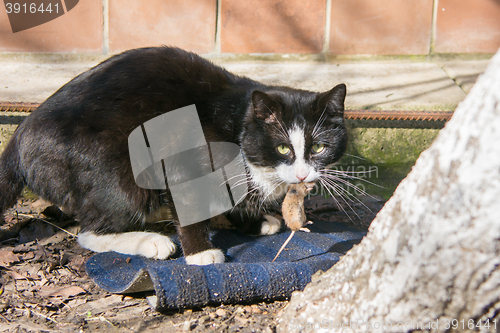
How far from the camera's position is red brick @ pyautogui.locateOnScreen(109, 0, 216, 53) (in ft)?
10.5

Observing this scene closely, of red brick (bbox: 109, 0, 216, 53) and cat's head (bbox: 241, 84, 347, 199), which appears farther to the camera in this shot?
red brick (bbox: 109, 0, 216, 53)

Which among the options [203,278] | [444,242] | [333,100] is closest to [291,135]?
[333,100]

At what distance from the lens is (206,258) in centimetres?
185

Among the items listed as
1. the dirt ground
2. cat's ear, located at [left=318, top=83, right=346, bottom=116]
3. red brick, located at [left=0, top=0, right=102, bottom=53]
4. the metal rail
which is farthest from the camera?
red brick, located at [left=0, top=0, right=102, bottom=53]

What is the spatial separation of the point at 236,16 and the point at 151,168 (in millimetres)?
1755

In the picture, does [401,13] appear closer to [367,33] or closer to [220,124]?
[367,33]

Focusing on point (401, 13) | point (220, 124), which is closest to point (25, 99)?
point (220, 124)

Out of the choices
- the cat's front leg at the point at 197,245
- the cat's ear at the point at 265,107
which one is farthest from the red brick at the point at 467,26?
the cat's front leg at the point at 197,245

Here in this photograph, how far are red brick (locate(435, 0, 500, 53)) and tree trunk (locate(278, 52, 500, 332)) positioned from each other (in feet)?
9.38

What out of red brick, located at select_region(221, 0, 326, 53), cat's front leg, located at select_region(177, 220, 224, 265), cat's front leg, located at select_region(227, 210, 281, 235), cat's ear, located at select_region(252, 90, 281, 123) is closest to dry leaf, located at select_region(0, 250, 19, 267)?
cat's front leg, located at select_region(177, 220, 224, 265)

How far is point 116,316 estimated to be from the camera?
153 centimetres

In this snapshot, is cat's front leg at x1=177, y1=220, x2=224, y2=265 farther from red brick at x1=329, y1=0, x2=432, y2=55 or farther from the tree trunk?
red brick at x1=329, y1=0, x2=432, y2=55

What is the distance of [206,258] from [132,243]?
15.6 inches

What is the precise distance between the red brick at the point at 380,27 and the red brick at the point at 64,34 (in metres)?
1.88
